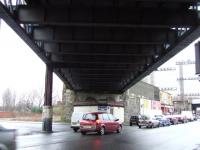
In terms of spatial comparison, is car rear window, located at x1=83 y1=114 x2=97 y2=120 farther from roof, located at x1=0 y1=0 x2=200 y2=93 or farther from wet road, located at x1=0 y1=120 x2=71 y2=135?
roof, located at x1=0 y1=0 x2=200 y2=93

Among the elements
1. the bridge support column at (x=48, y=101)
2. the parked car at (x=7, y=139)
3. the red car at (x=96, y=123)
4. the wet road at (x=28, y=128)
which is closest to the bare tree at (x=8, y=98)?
the wet road at (x=28, y=128)

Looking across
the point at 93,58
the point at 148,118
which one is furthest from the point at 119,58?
the point at 148,118

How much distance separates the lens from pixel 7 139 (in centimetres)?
1180

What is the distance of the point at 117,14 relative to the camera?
25.9m

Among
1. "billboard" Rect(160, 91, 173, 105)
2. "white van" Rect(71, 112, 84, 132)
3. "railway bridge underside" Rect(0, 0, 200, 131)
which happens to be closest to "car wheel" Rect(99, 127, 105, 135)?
"railway bridge underside" Rect(0, 0, 200, 131)

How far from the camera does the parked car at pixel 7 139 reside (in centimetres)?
1162

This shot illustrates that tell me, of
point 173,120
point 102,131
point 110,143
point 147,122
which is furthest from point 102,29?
point 173,120

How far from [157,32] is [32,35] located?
8451 millimetres

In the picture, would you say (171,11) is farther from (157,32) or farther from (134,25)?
(157,32)

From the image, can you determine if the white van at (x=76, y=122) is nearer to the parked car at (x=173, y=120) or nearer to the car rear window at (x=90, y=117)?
the car rear window at (x=90, y=117)

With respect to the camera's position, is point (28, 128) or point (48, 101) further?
point (28, 128)

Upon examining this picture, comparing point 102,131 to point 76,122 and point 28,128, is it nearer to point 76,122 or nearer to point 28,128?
point 76,122

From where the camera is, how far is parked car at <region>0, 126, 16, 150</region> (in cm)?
1162

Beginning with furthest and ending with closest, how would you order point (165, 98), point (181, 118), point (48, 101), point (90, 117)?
point (165, 98), point (181, 118), point (48, 101), point (90, 117)
